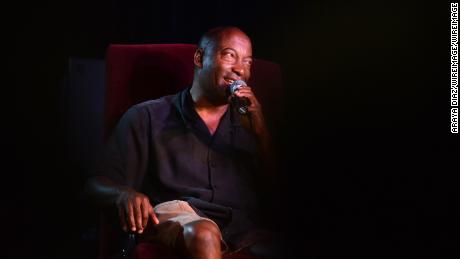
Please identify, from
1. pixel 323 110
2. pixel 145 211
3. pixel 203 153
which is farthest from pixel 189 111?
pixel 323 110

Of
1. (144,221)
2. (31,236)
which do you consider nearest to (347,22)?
(144,221)

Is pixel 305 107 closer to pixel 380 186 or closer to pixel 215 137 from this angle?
pixel 380 186

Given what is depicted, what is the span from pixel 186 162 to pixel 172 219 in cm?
25

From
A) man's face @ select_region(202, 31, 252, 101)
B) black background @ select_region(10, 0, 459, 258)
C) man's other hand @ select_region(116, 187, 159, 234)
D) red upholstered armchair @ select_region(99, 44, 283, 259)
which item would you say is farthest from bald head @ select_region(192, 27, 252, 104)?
man's other hand @ select_region(116, 187, 159, 234)

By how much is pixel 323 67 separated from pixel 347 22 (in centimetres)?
23

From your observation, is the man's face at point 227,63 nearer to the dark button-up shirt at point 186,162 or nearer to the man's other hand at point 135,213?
the dark button-up shirt at point 186,162

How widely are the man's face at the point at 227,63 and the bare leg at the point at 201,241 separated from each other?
1.89 feet

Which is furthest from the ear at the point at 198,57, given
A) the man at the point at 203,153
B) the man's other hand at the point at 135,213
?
the man's other hand at the point at 135,213

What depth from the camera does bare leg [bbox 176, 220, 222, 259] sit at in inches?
65.9

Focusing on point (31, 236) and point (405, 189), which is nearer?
point (405, 189)

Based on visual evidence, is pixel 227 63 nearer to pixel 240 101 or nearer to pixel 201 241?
pixel 240 101

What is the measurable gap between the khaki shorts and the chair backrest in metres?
0.44

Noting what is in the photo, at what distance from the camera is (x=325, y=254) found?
1.91 m

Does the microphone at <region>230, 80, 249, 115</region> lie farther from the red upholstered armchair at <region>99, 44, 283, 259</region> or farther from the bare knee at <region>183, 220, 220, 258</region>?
the bare knee at <region>183, 220, 220, 258</region>
